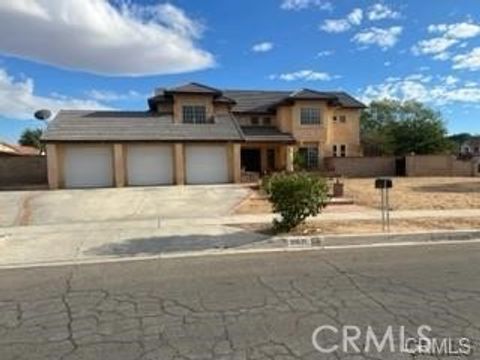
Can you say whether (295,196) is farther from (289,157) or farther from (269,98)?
(269,98)

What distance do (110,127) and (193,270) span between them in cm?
2185

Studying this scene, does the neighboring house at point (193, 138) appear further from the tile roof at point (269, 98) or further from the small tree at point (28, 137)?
the small tree at point (28, 137)

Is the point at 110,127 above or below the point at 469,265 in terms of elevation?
above

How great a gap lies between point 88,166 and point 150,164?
3410 mm

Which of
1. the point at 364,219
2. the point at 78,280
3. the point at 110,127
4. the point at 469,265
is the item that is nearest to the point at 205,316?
the point at 78,280

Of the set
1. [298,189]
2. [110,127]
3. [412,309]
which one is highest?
[110,127]

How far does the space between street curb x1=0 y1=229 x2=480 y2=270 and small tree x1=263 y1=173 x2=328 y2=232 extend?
0.94 m

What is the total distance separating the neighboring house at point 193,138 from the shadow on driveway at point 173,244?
53.0 ft

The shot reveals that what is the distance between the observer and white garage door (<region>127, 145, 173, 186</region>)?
2695cm

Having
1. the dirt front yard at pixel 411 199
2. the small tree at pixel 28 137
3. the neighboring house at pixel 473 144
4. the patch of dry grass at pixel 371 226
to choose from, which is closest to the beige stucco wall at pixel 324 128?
the dirt front yard at pixel 411 199

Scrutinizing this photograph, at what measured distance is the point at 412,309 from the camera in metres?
5.47

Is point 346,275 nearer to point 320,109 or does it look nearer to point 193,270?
point 193,270

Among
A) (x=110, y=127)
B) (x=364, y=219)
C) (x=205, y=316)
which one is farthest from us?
(x=110, y=127)
